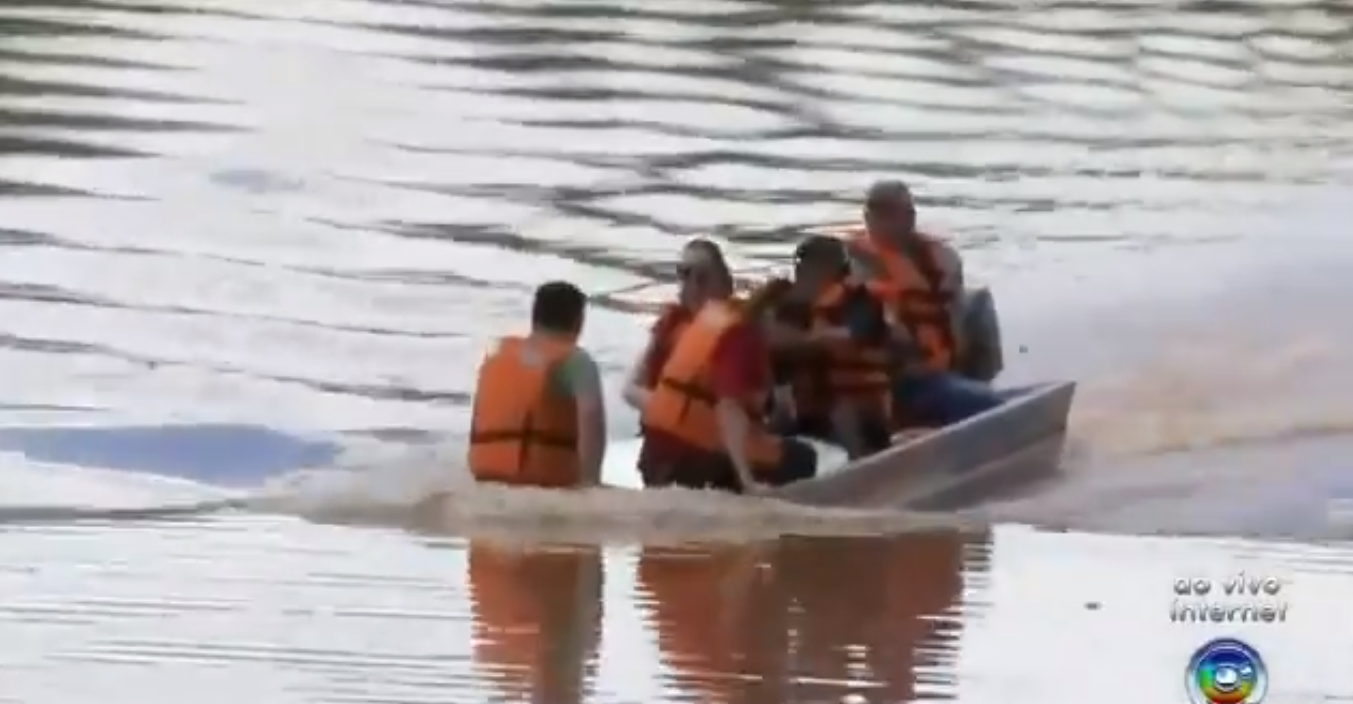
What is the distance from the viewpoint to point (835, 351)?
3.46 metres

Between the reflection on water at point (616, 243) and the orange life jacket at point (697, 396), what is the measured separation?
0.17 feet

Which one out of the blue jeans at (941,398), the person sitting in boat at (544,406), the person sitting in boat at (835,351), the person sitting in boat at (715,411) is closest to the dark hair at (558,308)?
the person sitting in boat at (544,406)

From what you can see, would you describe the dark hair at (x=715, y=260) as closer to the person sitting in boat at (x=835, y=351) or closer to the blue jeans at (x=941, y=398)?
the person sitting in boat at (x=835, y=351)

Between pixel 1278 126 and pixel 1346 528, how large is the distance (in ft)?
1.53

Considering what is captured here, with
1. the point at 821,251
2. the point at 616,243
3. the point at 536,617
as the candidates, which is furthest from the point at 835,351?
the point at 536,617

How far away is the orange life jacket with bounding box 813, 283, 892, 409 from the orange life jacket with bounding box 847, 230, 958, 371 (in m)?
0.05

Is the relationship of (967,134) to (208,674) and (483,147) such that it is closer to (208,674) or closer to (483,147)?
(483,147)

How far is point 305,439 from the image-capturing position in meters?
3.30

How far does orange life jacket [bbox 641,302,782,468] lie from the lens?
3.36 m

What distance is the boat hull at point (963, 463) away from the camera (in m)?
3.31

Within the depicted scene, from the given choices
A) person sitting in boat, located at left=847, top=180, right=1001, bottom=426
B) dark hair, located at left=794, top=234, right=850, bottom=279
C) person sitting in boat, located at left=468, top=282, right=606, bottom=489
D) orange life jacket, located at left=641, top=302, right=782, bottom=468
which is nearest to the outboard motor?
person sitting in boat, located at left=847, top=180, right=1001, bottom=426

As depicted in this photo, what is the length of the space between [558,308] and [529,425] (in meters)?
0.13

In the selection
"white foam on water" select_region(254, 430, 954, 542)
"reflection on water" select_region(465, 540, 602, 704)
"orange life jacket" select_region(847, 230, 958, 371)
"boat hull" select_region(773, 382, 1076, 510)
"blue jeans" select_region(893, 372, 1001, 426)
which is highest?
"orange life jacket" select_region(847, 230, 958, 371)

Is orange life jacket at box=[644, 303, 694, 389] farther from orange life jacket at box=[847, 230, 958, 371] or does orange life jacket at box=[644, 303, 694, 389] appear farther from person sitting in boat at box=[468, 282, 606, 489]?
orange life jacket at box=[847, 230, 958, 371]
